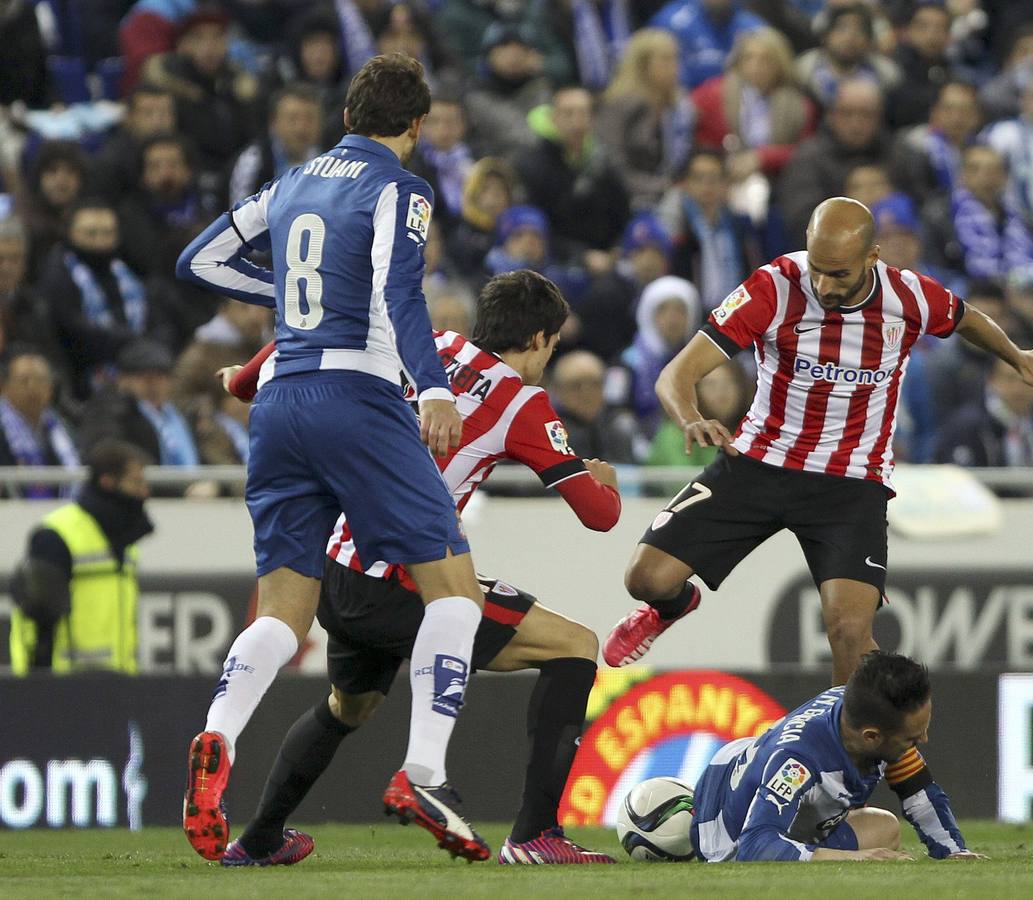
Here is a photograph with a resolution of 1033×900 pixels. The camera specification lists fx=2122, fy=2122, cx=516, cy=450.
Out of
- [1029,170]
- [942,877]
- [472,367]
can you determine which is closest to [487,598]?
[472,367]

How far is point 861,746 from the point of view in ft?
20.6

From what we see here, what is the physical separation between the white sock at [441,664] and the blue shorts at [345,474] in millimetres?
175

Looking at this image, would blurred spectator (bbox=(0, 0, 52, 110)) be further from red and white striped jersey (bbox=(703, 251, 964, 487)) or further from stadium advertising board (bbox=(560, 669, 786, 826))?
red and white striped jersey (bbox=(703, 251, 964, 487))

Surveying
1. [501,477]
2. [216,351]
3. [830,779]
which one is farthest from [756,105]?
[830,779]

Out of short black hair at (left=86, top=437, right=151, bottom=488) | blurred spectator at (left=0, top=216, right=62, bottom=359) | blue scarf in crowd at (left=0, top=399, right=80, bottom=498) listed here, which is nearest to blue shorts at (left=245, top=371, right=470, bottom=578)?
short black hair at (left=86, top=437, right=151, bottom=488)

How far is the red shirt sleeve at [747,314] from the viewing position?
7.51 m

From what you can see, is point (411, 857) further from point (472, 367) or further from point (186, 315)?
point (186, 315)

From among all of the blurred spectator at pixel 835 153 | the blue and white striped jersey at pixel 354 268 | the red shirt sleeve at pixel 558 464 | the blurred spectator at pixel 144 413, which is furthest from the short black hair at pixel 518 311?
the blurred spectator at pixel 835 153

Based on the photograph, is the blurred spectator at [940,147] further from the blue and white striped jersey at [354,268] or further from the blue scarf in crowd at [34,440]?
the blue and white striped jersey at [354,268]

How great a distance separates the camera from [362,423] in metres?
6.14

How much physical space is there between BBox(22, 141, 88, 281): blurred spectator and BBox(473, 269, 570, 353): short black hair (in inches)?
232

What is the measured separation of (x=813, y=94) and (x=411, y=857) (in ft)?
28.9

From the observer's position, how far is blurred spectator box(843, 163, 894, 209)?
13.5m

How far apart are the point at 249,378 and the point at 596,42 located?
9.22 metres
